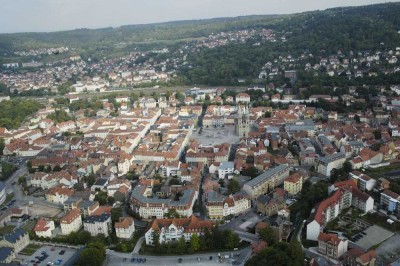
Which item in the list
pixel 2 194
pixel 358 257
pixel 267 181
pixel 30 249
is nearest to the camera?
pixel 358 257

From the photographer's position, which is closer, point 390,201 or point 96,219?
point 96,219

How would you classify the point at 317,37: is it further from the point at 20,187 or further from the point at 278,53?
the point at 20,187

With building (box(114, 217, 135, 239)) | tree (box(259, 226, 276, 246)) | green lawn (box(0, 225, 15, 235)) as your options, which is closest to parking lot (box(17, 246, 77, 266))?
building (box(114, 217, 135, 239))

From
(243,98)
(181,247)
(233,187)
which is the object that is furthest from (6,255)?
(243,98)

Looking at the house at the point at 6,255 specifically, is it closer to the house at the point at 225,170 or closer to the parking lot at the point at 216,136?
the house at the point at 225,170

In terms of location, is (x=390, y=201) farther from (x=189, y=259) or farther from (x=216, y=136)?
(x=216, y=136)

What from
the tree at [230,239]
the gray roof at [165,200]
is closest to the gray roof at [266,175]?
the gray roof at [165,200]

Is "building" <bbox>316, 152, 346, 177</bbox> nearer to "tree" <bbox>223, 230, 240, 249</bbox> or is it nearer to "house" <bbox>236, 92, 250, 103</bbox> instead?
"tree" <bbox>223, 230, 240, 249</bbox>
